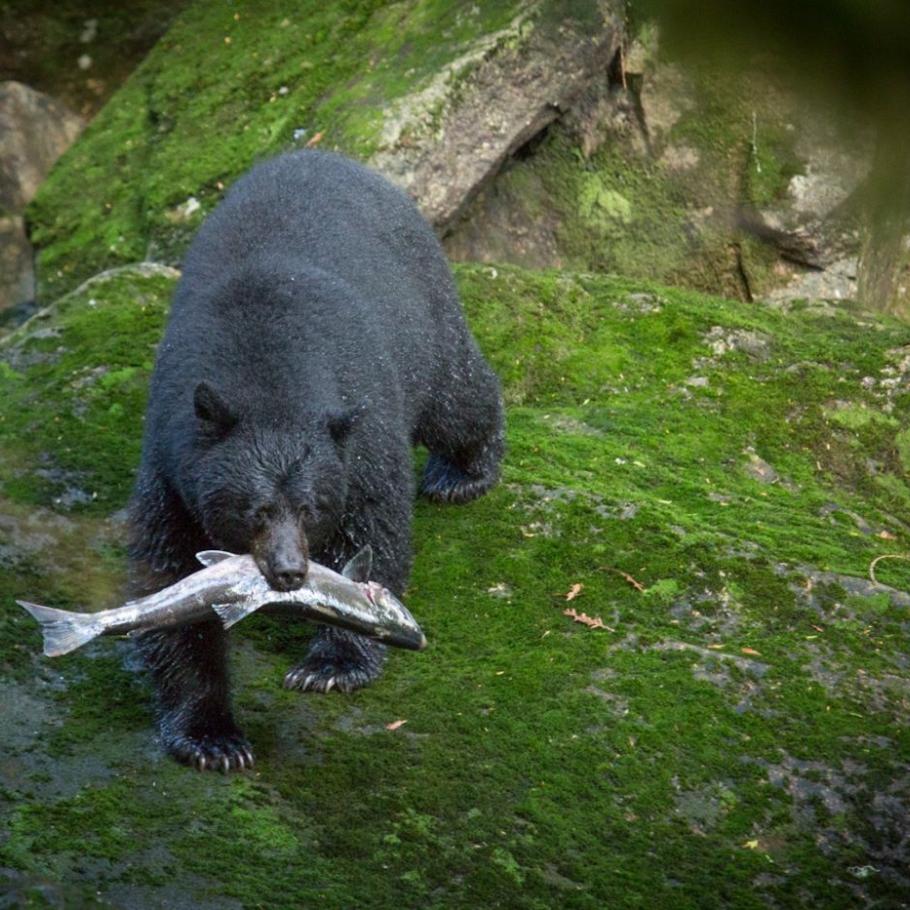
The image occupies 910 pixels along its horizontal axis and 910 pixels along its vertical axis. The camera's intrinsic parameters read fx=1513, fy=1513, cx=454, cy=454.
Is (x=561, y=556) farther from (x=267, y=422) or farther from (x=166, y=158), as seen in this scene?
(x=166, y=158)

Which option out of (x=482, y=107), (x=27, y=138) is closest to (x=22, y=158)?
(x=27, y=138)

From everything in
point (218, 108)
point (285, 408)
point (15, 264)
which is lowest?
point (15, 264)

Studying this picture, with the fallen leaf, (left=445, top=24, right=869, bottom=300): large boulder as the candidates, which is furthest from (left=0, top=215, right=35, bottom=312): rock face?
the fallen leaf

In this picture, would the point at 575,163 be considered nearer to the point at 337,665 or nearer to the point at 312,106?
the point at 312,106

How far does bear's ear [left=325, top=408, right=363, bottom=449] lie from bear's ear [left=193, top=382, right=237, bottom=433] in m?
0.39

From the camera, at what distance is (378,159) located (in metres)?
11.6

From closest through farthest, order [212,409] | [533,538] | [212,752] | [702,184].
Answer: [212,409], [212,752], [533,538], [702,184]

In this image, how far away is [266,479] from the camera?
5961 mm

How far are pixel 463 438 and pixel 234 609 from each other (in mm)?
3204

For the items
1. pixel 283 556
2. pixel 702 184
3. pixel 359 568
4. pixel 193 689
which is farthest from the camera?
pixel 702 184

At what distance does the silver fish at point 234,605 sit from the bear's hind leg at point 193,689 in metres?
0.59

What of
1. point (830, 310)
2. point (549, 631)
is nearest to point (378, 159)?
point (830, 310)

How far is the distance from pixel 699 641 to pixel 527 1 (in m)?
6.77

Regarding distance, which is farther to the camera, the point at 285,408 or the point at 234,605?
the point at 285,408
